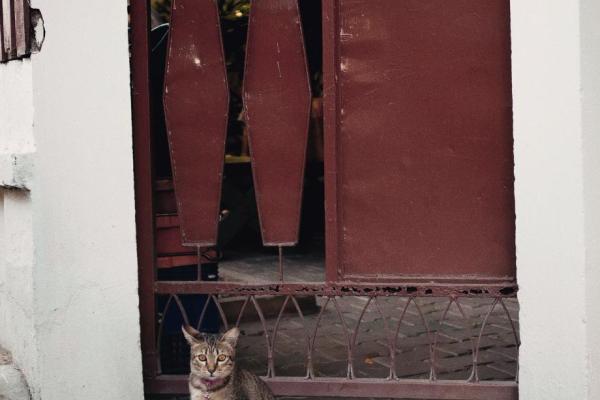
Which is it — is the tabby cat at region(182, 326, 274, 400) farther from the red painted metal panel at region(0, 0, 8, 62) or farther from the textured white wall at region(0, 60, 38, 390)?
the red painted metal panel at region(0, 0, 8, 62)

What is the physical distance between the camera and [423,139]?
175 inches

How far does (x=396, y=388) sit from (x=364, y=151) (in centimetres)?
123

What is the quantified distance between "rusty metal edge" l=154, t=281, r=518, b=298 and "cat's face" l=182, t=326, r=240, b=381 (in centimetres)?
30

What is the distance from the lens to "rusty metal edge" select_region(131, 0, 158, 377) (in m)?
4.59

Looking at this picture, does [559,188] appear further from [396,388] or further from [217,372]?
[217,372]

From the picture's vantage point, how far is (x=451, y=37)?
4.39m

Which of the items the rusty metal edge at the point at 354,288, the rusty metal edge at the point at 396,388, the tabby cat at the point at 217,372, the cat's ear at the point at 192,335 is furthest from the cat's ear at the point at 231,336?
the rusty metal edge at the point at 396,388

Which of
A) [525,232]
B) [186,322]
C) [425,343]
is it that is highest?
[525,232]

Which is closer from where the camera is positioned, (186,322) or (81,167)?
(81,167)

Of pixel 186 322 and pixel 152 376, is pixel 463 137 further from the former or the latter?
pixel 152 376

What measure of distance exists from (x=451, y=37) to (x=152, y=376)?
236 cm

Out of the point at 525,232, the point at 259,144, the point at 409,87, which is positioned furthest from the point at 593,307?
the point at 259,144

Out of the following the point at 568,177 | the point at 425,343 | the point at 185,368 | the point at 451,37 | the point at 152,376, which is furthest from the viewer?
the point at 425,343

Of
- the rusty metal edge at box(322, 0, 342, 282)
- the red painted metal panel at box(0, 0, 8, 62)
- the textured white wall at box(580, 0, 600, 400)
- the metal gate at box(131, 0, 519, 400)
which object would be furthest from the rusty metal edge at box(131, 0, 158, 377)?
the textured white wall at box(580, 0, 600, 400)
